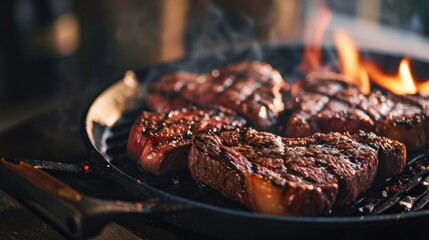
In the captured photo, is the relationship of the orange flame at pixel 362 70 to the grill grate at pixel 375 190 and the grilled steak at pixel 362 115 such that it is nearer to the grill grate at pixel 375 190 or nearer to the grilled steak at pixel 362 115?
the grilled steak at pixel 362 115

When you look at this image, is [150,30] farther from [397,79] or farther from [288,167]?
[288,167]

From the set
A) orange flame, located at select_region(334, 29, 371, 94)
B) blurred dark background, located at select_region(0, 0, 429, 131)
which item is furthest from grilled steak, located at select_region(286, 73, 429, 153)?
blurred dark background, located at select_region(0, 0, 429, 131)

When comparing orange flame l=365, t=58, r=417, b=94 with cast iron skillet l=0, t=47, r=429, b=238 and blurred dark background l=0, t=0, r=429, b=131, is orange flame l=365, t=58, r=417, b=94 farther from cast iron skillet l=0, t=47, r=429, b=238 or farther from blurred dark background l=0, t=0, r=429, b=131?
cast iron skillet l=0, t=47, r=429, b=238

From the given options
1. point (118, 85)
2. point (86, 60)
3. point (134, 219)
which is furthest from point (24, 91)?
point (134, 219)

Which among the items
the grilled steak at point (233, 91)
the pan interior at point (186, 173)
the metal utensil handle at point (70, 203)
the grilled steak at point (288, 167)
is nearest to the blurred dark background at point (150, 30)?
the pan interior at point (186, 173)

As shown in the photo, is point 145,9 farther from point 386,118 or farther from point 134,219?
point 134,219

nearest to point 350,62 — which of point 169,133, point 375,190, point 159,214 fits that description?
point 375,190
